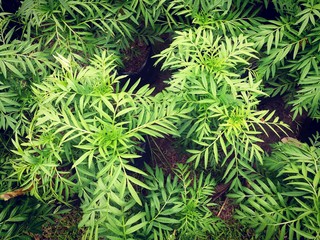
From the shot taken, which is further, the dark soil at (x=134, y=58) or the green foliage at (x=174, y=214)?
the dark soil at (x=134, y=58)

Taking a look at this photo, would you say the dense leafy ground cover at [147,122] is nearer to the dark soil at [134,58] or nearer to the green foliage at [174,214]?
the green foliage at [174,214]

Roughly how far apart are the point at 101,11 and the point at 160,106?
0.81m

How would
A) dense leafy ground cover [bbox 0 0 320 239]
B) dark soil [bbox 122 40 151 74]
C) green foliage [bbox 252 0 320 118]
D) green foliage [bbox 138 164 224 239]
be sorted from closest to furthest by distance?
dense leafy ground cover [bbox 0 0 320 239] < green foliage [bbox 138 164 224 239] < green foliage [bbox 252 0 320 118] < dark soil [bbox 122 40 151 74]

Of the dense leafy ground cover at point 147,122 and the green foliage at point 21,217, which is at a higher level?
the dense leafy ground cover at point 147,122

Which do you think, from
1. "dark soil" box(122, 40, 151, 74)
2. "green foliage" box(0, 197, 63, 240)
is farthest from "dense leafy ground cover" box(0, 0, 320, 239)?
"dark soil" box(122, 40, 151, 74)

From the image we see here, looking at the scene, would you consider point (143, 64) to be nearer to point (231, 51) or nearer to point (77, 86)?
point (231, 51)

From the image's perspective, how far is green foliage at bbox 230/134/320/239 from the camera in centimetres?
153

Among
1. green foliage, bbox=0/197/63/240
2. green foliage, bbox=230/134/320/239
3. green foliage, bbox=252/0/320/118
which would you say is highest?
green foliage, bbox=252/0/320/118

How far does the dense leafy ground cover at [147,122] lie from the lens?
1.48 m

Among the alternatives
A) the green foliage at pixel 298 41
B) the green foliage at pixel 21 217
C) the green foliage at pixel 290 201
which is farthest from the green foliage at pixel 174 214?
the green foliage at pixel 298 41

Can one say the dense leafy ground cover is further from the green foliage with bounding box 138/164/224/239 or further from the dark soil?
the dark soil

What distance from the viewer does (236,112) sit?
1.54 meters

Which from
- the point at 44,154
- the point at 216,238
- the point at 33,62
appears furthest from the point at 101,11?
the point at 216,238

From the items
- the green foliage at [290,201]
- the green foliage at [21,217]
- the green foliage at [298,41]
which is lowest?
the green foliage at [21,217]
